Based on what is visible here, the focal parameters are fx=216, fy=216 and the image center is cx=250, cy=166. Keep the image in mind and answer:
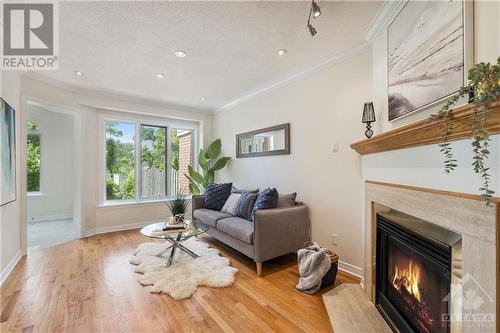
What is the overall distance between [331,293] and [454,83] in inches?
74.5

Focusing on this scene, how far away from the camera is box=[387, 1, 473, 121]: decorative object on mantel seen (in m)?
1.15

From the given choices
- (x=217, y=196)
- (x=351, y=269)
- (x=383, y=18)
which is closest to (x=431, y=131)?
(x=383, y=18)

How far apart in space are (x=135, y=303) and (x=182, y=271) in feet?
2.00

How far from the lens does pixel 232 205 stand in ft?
11.2

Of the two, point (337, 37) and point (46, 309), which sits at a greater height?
point (337, 37)

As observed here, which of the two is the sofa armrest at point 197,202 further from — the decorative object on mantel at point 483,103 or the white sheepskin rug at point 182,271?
the decorative object on mantel at point 483,103

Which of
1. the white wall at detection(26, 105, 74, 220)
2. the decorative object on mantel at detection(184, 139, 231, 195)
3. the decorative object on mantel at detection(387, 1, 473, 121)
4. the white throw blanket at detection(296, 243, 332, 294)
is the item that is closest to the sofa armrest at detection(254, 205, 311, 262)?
the white throw blanket at detection(296, 243, 332, 294)

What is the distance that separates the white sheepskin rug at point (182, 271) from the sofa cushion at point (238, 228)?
1.18 feet

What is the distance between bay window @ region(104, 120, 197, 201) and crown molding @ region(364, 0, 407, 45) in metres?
4.04

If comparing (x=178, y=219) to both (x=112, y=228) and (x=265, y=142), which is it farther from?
(x=112, y=228)

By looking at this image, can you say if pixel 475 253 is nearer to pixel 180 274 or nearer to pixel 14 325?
pixel 180 274

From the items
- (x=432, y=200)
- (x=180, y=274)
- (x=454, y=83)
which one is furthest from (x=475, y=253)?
(x=180, y=274)

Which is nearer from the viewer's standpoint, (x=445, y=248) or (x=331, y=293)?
(x=445, y=248)

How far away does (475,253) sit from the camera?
894mm
